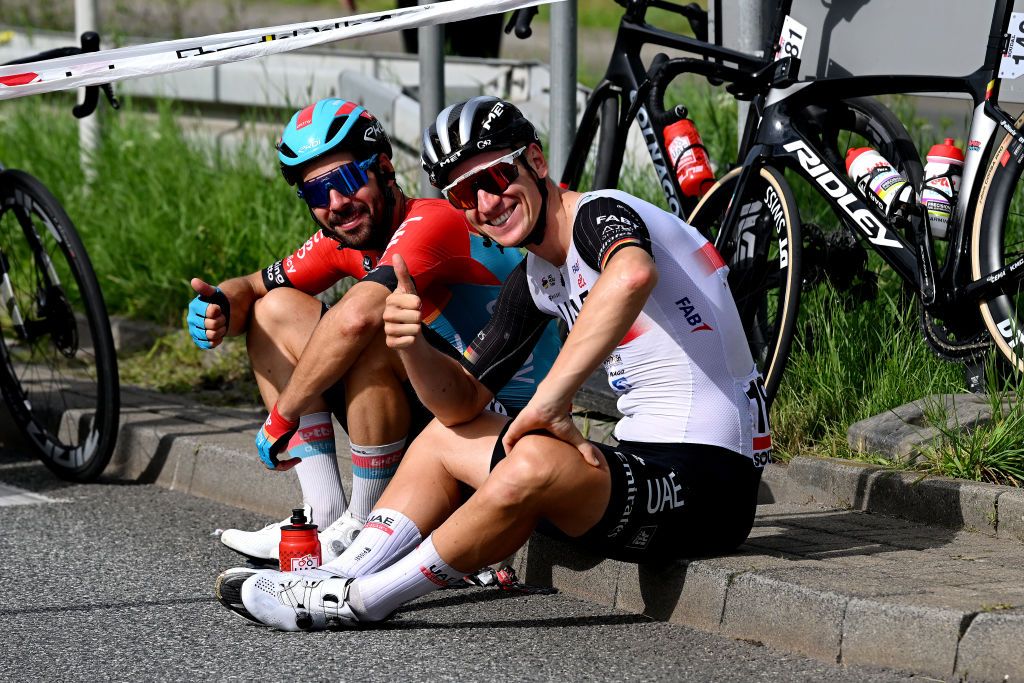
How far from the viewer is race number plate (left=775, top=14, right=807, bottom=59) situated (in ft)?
18.3

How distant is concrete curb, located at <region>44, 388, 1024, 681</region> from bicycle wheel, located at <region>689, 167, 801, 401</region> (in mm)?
561

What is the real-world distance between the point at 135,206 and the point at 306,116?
12.5 ft

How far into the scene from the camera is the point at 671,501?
3.94m

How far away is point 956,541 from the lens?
4.37 m

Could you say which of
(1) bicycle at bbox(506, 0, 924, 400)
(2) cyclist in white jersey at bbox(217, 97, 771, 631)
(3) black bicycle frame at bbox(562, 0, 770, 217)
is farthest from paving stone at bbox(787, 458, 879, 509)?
(3) black bicycle frame at bbox(562, 0, 770, 217)

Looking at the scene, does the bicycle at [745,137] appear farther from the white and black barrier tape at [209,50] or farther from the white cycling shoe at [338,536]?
the white cycling shoe at [338,536]

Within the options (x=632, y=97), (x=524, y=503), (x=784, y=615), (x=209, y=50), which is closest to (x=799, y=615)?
(x=784, y=615)

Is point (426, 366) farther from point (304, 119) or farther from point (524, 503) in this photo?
point (304, 119)

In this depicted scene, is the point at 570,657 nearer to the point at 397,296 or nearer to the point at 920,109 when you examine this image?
the point at 397,296

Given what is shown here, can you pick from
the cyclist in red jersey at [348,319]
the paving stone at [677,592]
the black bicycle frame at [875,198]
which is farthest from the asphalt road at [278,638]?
the black bicycle frame at [875,198]

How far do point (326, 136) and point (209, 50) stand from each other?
85 centimetres

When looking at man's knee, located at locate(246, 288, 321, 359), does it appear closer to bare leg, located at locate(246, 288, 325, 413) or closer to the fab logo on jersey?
bare leg, located at locate(246, 288, 325, 413)

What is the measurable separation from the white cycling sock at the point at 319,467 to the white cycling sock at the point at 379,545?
66 cm

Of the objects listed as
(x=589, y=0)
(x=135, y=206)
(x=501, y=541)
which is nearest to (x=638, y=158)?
(x=135, y=206)
